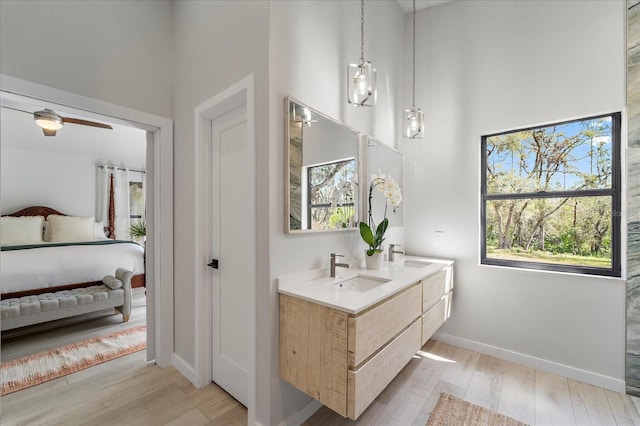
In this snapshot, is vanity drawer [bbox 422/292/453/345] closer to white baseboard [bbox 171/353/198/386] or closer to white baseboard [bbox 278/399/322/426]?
white baseboard [bbox 278/399/322/426]

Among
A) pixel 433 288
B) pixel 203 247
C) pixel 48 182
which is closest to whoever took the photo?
pixel 203 247

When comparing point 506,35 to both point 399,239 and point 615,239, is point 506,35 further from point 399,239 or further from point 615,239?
point 399,239

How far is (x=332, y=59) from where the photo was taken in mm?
1935

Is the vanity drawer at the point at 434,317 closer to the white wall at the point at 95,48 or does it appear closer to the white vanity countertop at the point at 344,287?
the white vanity countertop at the point at 344,287

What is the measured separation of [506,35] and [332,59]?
1.79 meters

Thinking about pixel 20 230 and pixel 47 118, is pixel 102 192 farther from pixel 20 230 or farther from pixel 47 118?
→ pixel 47 118

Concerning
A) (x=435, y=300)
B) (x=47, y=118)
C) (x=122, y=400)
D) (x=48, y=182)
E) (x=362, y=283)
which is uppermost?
(x=47, y=118)

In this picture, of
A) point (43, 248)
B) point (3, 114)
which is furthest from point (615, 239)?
point (3, 114)

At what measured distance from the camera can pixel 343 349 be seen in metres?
1.26

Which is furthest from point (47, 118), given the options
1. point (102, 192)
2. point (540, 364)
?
point (540, 364)

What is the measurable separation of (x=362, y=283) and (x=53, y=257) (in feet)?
12.3

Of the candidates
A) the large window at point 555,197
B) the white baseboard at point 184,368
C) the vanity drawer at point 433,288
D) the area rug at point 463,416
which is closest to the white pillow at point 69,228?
the white baseboard at point 184,368

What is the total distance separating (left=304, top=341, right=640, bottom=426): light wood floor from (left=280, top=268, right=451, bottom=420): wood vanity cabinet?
1.31ft

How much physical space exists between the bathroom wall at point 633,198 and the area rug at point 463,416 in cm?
108
